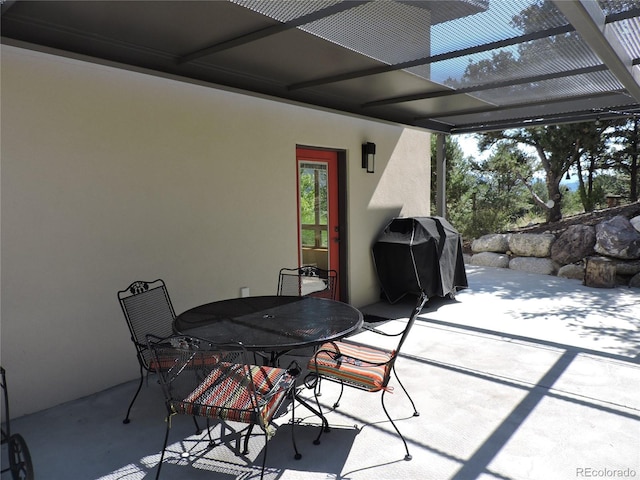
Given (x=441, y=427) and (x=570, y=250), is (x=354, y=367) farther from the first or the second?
(x=570, y=250)

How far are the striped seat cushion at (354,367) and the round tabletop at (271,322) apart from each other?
177 mm

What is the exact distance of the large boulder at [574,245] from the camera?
326 inches

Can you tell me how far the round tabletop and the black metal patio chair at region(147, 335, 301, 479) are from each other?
17 cm

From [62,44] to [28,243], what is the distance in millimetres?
1446

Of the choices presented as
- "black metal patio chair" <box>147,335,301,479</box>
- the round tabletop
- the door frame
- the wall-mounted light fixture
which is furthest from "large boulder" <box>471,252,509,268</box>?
"black metal patio chair" <box>147,335,301,479</box>

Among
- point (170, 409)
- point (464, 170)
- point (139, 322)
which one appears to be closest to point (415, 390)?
point (170, 409)

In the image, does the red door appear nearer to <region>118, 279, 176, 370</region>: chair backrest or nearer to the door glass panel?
the door glass panel

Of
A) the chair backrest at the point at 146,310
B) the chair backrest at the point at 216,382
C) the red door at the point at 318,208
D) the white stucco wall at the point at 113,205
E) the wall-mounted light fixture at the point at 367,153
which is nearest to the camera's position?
the chair backrest at the point at 216,382

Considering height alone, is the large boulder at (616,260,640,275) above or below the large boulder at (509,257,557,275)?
above

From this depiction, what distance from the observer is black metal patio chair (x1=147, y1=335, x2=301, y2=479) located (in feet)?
7.62

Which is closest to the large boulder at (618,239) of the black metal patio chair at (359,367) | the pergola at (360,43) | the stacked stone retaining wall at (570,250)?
the stacked stone retaining wall at (570,250)

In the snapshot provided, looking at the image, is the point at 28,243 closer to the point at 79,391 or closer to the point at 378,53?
the point at 79,391

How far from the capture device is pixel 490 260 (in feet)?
31.6

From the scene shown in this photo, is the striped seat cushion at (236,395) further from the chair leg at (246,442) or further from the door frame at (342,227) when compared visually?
the door frame at (342,227)
